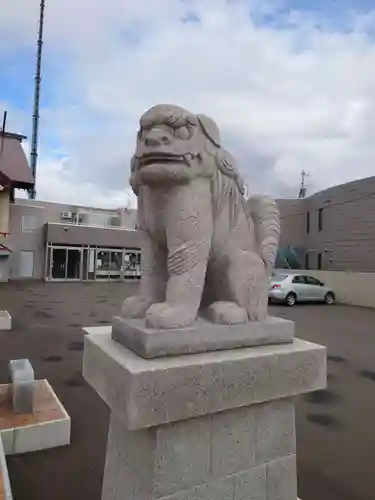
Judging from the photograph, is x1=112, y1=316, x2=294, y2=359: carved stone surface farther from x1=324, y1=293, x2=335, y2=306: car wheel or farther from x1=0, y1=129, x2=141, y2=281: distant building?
x1=0, y1=129, x2=141, y2=281: distant building

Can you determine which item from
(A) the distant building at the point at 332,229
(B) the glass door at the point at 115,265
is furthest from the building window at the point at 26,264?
(A) the distant building at the point at 332,229

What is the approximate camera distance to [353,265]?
17.5 metres

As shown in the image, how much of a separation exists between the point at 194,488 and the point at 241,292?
0.76 metres

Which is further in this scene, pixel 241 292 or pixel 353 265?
pixel 353 265

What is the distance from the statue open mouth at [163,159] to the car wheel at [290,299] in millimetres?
11560

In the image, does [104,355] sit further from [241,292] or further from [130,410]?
[241,292]

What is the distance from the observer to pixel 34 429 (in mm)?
2809

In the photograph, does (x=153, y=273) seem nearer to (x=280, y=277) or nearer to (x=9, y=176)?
(x=280, y=277)

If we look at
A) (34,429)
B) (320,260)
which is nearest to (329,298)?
(320,260)

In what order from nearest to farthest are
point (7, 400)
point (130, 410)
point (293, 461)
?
1. point (130, 410)
2. point (293, 461)
3. point (7, 400)

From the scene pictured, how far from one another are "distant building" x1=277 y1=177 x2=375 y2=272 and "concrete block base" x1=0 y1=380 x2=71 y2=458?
16.3 metres

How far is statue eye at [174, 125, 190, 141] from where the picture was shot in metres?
1.42

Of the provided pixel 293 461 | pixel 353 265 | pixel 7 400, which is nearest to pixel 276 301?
pixel 353 265

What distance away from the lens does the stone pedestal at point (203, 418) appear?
1214 mm
